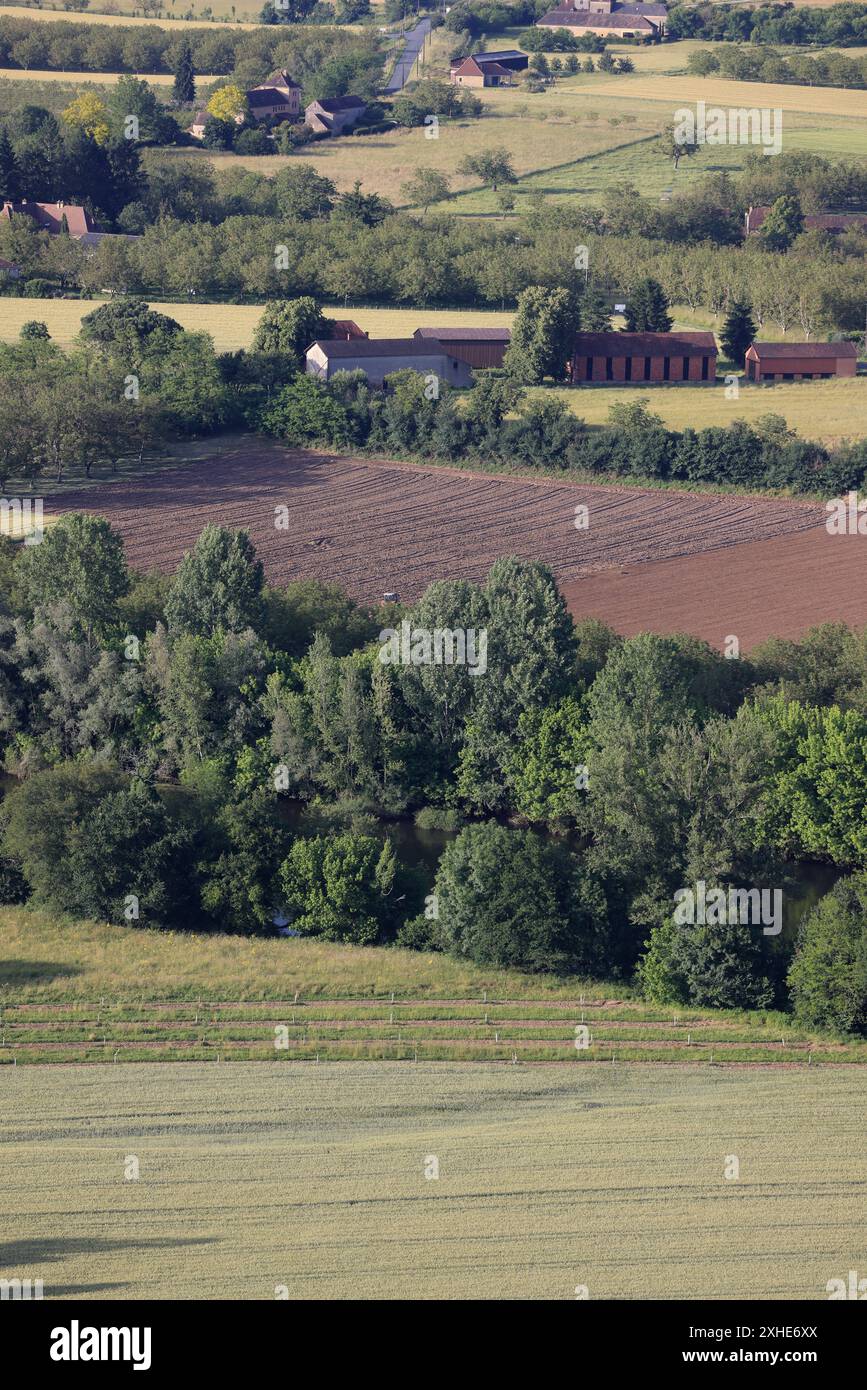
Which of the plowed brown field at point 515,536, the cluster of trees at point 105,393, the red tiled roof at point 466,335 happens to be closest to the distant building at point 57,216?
the cluster of trees at point 105,393

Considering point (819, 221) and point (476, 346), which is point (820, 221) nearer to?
point (819, 221)

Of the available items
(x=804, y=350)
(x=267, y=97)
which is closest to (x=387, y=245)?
(x=804, y=350)

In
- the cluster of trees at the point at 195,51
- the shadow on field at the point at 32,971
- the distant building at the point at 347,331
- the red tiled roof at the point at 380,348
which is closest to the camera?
the shadow on field at the point at 32,971

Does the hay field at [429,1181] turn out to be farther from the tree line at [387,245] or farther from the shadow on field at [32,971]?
the tree line at [387,245]

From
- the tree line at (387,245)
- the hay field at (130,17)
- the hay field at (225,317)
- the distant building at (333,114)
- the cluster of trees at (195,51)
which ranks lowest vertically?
the hay field at (225,317)

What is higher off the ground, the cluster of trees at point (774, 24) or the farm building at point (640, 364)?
the cluster of trees at point (774, 24)

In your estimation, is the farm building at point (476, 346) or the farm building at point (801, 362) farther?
Result: the farm building at point (476, 346)
